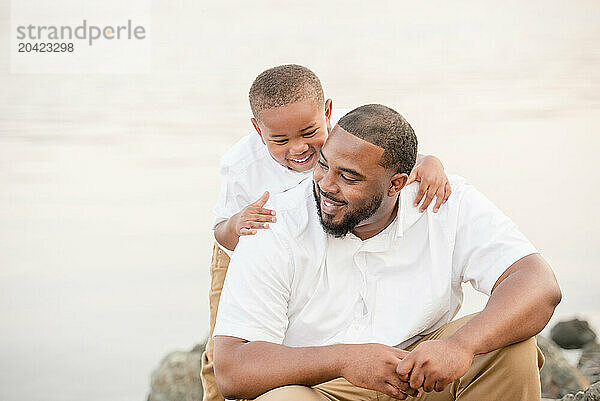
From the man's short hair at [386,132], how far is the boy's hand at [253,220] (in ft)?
0.83

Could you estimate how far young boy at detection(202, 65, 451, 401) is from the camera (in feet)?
6.82

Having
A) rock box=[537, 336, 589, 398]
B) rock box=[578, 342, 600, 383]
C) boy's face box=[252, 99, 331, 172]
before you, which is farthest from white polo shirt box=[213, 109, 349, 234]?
rock box=[578, 342, 600, 383]

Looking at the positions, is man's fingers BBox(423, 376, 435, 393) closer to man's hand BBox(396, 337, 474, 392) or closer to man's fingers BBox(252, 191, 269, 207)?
man's hand BBox(396, 337, 474, 392)

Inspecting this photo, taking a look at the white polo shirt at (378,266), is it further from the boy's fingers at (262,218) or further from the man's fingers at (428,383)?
the man's fingers at (428,383)

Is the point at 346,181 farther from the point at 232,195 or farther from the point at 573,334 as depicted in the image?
the point at 573,334

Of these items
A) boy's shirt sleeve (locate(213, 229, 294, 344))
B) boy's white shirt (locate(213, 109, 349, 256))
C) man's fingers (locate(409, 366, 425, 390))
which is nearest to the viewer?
man's fingers (locate(409, 366, 425, 390))

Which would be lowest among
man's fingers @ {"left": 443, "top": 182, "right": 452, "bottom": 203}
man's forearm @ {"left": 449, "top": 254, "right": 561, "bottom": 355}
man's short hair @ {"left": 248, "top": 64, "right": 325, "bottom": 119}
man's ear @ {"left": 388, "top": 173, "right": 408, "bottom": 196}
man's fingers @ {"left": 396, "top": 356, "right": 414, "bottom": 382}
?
man's fingers @ {"left": 396, "top": 356, "right": 414, "bottom": 382}

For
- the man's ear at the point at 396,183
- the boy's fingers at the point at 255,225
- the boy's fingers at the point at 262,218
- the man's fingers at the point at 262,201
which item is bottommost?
the boy's fingers at the point at 255,225

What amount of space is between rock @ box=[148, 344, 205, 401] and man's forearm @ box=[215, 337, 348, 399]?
1.99 meters

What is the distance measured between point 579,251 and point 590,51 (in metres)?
0.98

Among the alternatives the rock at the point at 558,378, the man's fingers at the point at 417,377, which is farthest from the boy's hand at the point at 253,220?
the rock at the point at 558,378

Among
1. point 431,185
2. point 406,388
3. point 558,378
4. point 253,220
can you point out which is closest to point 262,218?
point 253,220

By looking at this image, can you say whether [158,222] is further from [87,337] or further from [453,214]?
[453,214]

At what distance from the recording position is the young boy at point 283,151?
2080mm
